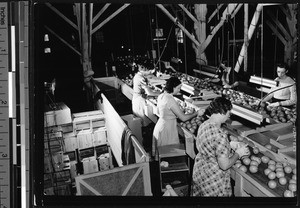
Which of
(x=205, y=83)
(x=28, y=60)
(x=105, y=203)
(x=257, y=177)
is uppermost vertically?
(x=28, y=60)

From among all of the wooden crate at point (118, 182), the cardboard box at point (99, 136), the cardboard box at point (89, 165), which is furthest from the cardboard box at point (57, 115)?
the wooden crate at point (118, 182)

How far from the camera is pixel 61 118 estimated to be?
659 cm

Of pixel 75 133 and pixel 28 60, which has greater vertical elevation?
pixel 28 60

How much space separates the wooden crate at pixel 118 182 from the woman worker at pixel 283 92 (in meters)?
3.37

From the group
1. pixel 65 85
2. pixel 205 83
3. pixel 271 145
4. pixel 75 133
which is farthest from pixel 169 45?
pixel 271 145

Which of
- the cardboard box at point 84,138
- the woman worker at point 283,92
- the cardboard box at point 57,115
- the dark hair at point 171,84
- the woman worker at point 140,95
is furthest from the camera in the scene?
the woman worker at point 140,95

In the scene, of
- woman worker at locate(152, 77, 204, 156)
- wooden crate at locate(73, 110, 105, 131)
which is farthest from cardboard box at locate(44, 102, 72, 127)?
woman worker at locate(152, 77, 204, 156)

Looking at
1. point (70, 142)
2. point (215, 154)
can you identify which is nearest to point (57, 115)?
point (70, 142)

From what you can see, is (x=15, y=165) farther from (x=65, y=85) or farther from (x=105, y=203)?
(x=65, y=85)

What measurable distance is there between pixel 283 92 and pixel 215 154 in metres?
3.54

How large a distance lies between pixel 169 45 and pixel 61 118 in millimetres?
16136

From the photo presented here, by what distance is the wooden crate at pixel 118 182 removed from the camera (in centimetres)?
383

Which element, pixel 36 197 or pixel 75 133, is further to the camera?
pixel 75 133

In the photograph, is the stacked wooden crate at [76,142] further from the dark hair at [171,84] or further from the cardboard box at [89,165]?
the dark hair at [171,84]
